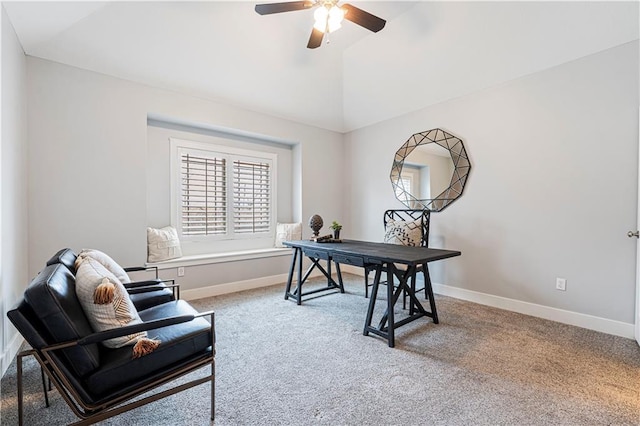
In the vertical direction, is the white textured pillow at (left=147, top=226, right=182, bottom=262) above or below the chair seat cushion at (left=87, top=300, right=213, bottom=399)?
above

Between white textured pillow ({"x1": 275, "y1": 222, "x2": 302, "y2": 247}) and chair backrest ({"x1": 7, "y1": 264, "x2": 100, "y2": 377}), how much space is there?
3332mm

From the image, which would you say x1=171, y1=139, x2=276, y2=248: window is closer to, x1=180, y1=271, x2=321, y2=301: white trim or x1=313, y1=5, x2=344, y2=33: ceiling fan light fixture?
x1=180, y1=271, x2=321, y2=301: white trim

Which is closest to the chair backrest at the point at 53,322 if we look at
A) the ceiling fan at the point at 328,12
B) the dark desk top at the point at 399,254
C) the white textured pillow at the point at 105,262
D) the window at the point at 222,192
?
the white textured pillow at the point at 105,262

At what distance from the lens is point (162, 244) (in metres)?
3.59

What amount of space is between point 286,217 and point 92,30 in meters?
3.21

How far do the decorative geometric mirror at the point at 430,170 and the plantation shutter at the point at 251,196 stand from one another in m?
1.97

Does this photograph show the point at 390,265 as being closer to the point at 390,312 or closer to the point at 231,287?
the point at 390,312

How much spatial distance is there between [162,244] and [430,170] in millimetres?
3512

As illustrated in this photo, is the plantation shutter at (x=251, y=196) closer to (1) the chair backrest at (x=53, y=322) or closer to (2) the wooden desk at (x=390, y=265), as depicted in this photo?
(2) the wooden desk at (x=390, y=265)

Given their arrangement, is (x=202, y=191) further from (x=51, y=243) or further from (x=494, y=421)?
(x=494, y=421)

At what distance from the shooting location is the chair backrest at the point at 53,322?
1.22m

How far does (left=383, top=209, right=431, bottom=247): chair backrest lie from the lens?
3.72 metres

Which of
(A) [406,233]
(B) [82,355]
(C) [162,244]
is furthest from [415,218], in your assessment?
(B) [82,355]

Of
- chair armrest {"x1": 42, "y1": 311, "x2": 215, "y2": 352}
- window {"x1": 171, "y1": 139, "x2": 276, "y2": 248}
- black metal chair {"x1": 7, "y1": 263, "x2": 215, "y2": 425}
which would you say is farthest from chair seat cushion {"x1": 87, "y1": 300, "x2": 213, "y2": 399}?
window {"x1": 171, "y1": 139, "x2": 276, "y2": 248}
